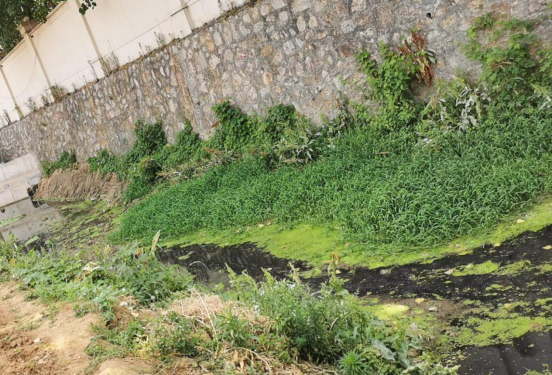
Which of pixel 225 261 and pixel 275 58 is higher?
pixel 275 58

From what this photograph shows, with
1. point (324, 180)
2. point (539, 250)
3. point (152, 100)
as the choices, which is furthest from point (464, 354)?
point (152, 100)

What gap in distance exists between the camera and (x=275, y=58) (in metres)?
8.91

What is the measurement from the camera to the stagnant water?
3014 millimetres

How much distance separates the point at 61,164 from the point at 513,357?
1613cm

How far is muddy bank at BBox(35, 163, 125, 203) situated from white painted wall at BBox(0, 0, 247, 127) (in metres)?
2.54

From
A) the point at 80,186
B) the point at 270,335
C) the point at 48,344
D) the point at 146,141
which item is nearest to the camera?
the point at 270,335

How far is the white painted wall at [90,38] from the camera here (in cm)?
1052

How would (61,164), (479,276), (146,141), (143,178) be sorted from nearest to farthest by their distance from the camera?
(479,276) → (143,178) → (146,141) → (61,164)

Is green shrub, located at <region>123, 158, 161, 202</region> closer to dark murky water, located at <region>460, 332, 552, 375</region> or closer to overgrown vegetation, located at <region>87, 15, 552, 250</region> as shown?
overgrown vegetation, located at <region>87, 15, 552, 250</region>

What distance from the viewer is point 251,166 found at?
878 centimetres

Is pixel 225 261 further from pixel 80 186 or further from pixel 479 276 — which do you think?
pixel 80 186

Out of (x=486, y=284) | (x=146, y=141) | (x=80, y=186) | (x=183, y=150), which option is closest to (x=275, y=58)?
(x=183, y=150)

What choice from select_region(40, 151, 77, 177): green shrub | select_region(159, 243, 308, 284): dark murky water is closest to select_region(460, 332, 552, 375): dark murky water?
select_region(159, 243, 308, 284): dark murky water

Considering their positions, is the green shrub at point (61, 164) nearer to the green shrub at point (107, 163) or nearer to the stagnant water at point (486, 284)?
the green shrub at point (107, 163)
